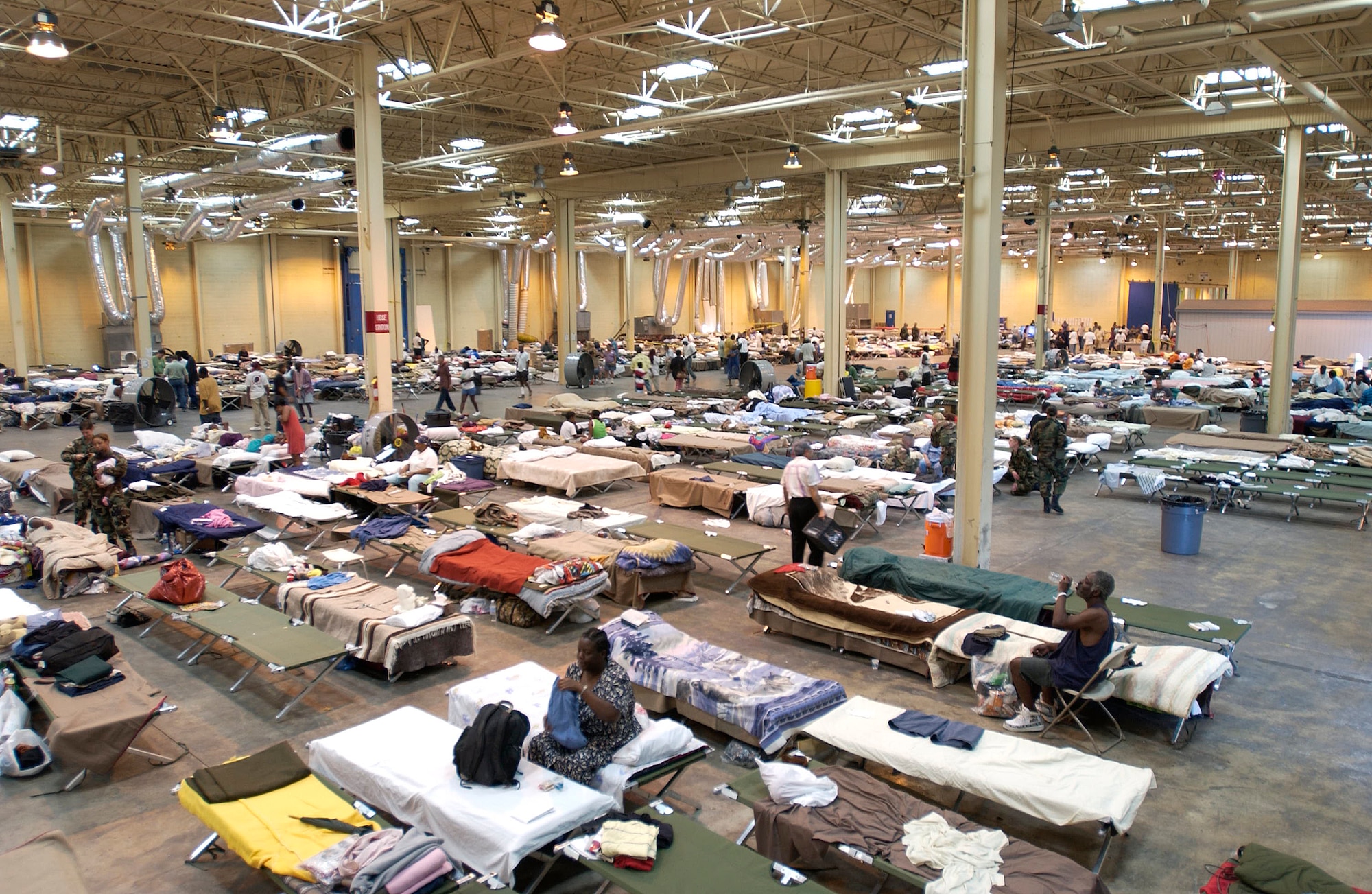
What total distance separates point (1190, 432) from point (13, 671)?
18.8 meters

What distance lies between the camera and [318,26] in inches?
599

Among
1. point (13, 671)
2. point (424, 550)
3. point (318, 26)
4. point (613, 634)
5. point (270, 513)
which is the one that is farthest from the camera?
point (318, 26)

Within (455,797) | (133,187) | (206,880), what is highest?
(133,187)

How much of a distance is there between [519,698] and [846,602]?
319 centimetres

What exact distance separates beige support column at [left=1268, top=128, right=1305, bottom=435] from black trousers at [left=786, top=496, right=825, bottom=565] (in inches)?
546

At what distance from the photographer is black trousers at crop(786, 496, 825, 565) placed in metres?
9.53

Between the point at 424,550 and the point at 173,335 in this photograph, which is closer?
the point at 424,550

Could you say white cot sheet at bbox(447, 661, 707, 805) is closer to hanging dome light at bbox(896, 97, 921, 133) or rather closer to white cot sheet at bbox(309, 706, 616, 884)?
white cot sheet at bbox(309, 706, 616, 884)

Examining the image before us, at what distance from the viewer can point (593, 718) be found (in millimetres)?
5227

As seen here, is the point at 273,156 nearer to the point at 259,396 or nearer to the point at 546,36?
the point at 259,396

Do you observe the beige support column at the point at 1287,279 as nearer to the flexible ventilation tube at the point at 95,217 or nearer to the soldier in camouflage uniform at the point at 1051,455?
the soldier in camouflage uniform at the point at 1051,455

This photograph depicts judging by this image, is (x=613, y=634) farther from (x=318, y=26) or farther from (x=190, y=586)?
(x=318, y=26)

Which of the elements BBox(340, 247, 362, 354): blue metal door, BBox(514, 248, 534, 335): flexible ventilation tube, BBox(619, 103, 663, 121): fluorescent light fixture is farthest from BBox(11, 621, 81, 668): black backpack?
BBox(514, 248, 534, 335): flexible ventilation tube

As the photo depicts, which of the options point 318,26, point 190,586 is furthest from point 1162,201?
point 190,586
